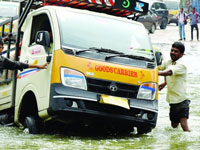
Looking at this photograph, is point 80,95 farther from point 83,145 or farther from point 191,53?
point 191,53

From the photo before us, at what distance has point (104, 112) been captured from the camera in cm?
814

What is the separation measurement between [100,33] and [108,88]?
3.31 feet

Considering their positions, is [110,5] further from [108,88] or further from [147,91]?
[108,88]

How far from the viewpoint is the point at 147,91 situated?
845cm

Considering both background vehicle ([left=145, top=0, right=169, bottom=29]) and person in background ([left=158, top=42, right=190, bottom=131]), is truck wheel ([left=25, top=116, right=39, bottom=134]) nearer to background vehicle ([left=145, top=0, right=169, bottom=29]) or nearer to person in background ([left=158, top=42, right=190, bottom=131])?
person in background ([left=158, top=42, right=190, bottom=131])

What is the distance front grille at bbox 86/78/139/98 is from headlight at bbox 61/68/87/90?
9 centimetres

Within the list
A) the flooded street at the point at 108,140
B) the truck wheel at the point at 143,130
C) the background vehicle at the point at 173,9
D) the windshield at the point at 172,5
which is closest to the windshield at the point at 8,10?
the flooded street at the point at 108,140

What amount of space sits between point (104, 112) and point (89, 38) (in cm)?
114

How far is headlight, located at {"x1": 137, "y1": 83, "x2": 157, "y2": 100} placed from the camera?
330 inches

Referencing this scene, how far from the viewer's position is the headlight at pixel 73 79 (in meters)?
8.00

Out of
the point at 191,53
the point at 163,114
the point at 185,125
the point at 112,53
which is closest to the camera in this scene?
the point at 112,53

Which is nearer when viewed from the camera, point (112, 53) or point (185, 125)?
point (112, 53)

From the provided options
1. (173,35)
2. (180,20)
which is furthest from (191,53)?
(173,35)

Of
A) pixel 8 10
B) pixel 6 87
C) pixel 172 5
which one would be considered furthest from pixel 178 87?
pixel 172 5
